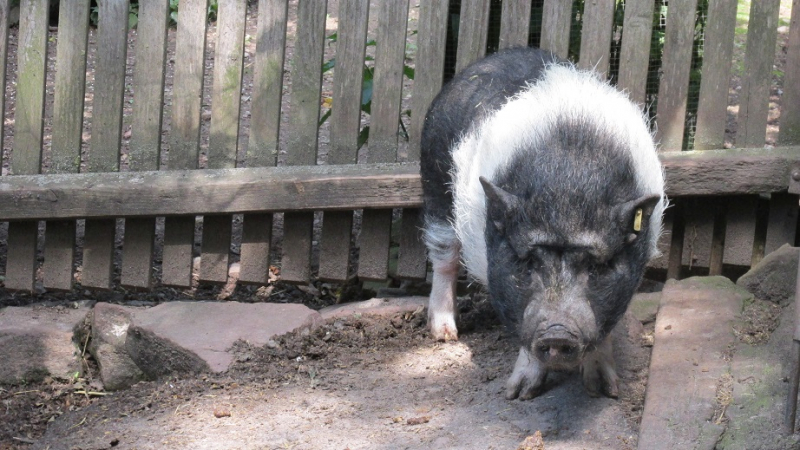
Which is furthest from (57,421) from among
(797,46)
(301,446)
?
(797,46)

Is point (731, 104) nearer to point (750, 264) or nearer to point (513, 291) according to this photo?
point (750, 264)

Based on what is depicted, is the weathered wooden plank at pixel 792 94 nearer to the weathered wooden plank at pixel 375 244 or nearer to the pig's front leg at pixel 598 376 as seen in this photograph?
the pig's front leg at pixel 598 376

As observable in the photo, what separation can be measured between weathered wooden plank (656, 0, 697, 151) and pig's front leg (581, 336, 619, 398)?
4.64ft

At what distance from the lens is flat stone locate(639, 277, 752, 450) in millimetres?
3266

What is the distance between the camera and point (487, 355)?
4.36 metres

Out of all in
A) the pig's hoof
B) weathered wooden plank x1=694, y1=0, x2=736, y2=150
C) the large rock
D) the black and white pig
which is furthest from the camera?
weathered wooden plank x1=694, y1=0, x2=736, y2=150

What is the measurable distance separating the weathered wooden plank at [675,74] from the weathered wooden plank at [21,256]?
10.6 feet

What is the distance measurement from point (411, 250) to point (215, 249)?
1022mm

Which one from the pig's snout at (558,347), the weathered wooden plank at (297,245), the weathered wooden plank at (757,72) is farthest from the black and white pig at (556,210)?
the weathered wooden plank at (297,245)

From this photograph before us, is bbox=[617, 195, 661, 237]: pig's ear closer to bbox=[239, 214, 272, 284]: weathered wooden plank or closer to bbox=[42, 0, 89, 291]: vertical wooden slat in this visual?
bbox=[239, 214, 272, 284]: weathered wooden plank

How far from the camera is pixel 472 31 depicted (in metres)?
4.85

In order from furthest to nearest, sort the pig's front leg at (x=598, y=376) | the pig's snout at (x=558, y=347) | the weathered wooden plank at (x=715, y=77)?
the weathered wooden plank at (x=715, y=77) → the pig's front leg at (x=598, y=376) → the pig's snout at (x=558, y=347)

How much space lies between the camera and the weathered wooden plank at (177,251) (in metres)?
5.06

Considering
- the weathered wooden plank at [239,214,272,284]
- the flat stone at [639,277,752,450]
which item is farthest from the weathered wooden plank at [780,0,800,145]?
the weathered wooden plank at [239,214,272,284]
